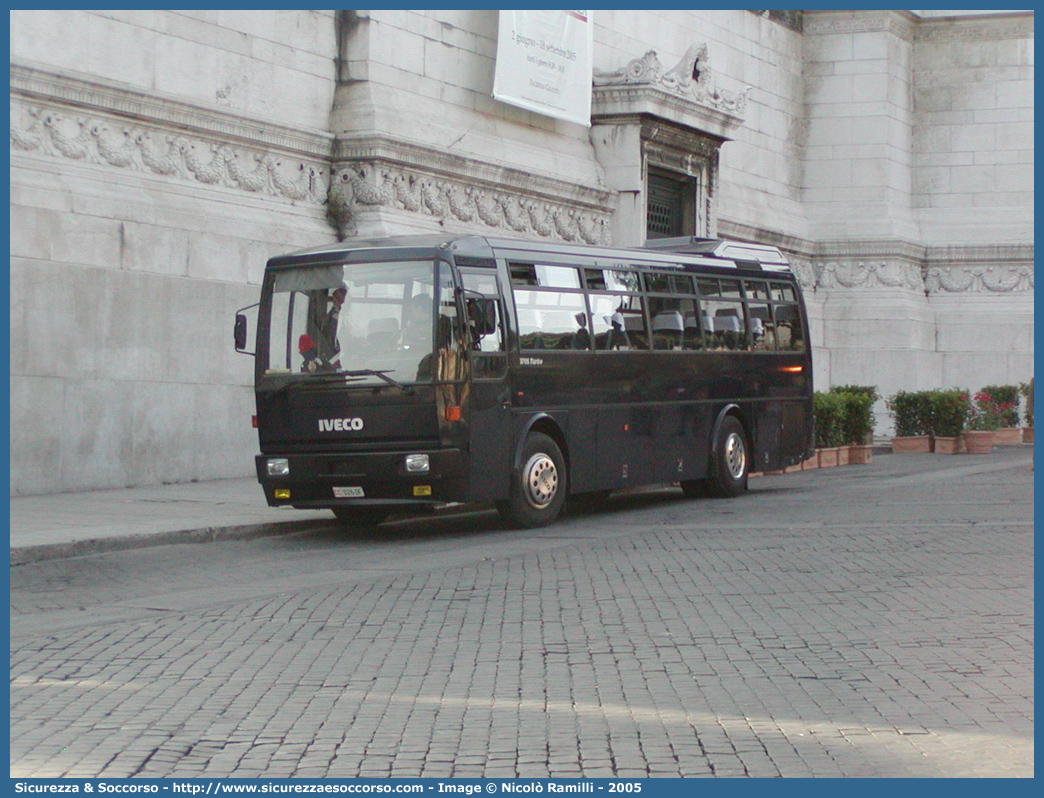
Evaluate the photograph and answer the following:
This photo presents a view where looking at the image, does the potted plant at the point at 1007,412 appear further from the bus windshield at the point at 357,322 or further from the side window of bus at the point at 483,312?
the bus windshield at the point at 357,322

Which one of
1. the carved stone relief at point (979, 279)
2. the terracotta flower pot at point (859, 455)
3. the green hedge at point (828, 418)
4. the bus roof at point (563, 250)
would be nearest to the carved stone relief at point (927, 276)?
the carved stone relief at point (979, 279)

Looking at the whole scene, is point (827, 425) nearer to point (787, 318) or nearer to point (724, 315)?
point (787, 318)

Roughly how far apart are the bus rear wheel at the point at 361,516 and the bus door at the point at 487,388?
1651 millimetres

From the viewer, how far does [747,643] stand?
8.41 m

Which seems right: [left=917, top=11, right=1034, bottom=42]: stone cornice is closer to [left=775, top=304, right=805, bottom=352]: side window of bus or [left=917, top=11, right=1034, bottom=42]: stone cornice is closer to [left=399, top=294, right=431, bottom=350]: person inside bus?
[left=775, top=304, right=805, bottom=352]: side window of bus

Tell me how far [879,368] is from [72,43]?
21956 mm

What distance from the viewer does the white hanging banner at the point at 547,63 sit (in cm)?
2497

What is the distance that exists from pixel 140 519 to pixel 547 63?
13915 millimetres

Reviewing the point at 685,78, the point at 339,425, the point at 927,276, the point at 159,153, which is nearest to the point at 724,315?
the point at 339,425

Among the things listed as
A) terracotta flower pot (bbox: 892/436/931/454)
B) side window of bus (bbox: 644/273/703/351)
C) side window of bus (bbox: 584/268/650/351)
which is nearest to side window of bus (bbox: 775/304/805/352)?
side window of bus (bbox: 644/273/703/351)

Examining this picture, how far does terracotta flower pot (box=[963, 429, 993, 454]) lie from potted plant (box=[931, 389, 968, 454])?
16 centimetres

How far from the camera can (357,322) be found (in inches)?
570

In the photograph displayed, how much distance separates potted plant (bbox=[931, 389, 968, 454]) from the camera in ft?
91.7
